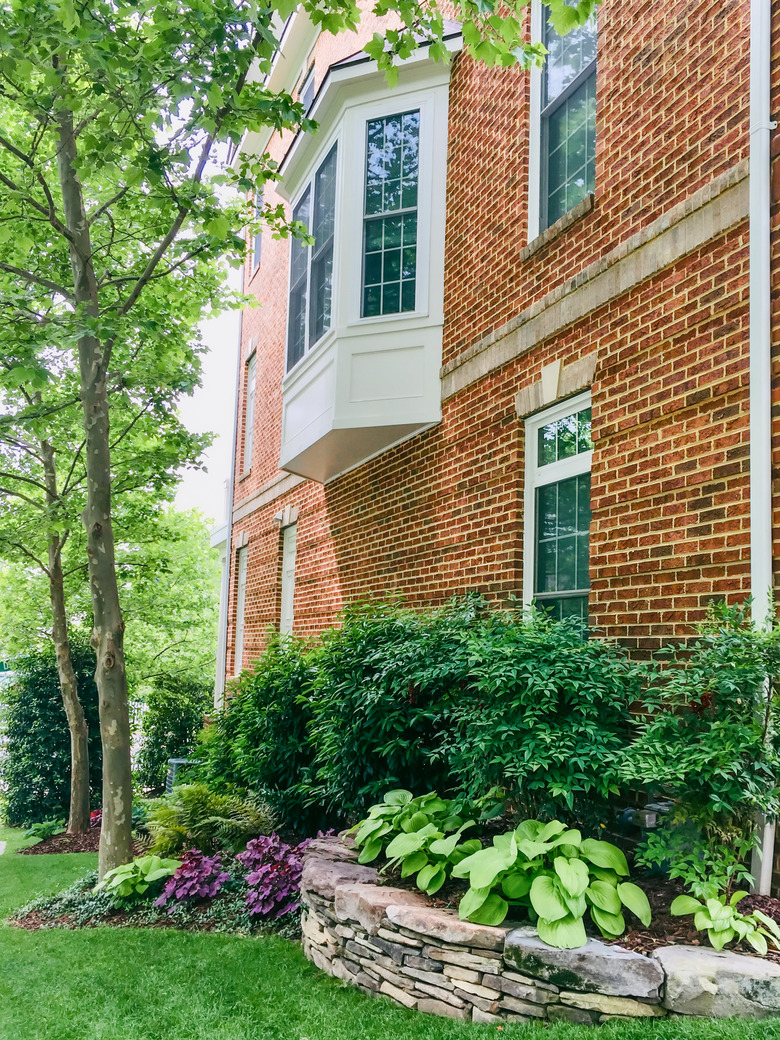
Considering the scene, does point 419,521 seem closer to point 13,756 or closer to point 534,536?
point 534,536

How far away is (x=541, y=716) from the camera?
457 centimetres

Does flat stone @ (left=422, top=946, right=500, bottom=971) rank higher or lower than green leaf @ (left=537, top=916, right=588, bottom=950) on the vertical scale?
lower

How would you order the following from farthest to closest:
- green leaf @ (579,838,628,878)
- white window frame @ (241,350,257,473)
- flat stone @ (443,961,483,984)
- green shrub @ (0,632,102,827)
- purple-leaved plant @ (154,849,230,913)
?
white window frame @ (241,350,257,473)
green shrub @ (0,632,102,827)
purple-leaved plant @ (154,849,230,913)
green leaf @ (579,838,628,878)
flat stone @ (443,961,483,984)

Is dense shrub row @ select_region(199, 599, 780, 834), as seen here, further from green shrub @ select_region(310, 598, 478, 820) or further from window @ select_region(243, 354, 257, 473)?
window @ select_region(243, 354, 257, 473)

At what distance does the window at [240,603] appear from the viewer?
15420 mm

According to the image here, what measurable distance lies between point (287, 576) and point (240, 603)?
132 inches

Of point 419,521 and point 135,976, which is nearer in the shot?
point 135,976

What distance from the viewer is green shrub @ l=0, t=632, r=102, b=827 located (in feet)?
47.9

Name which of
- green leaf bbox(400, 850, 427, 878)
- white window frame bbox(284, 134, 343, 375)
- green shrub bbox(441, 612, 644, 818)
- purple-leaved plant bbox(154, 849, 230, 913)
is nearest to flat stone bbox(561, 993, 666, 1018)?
green shrub bbox(441, 612, 644, 818)

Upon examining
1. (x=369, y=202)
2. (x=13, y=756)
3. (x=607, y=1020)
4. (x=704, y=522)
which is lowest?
(x=13, y=756)

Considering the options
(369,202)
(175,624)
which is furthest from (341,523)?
(175,624)

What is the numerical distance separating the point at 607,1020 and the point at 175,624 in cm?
2504

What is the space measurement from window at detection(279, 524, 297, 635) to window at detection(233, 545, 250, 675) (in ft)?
8.05

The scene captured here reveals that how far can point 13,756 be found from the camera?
48.2 feet
